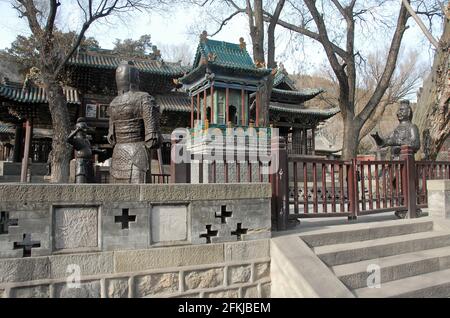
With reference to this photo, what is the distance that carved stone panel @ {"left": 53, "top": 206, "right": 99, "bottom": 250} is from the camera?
3.38 metres

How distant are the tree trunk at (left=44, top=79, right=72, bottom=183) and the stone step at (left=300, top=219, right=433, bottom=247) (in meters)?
10.8

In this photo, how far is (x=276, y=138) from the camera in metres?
5.00

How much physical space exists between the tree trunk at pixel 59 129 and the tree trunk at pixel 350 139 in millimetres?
11142

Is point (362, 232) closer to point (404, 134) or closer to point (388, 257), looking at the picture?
point (388, 257)

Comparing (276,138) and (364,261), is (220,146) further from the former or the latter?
(364,261)

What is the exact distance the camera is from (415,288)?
3.81 metres

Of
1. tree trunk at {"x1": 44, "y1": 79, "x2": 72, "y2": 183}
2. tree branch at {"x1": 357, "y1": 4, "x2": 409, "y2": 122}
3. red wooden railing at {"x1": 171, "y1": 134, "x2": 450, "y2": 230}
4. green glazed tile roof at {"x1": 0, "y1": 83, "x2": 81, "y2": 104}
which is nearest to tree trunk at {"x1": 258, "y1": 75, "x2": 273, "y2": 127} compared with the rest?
tree branch at {"x1": 357, "y1": 4, "x2": 409, "y2": 122}

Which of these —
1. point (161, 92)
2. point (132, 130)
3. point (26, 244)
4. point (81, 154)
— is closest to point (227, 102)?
point (161, 92)

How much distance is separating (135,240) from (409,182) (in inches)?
192

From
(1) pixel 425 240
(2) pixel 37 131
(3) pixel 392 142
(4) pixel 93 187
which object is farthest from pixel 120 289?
(2) pixel 37 131

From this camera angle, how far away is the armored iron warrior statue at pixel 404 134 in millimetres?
7578

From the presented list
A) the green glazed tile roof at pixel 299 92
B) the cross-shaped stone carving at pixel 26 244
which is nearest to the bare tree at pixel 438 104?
the cross-shaped stone carving at pixel 26 244

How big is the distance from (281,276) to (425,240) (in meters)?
2.42

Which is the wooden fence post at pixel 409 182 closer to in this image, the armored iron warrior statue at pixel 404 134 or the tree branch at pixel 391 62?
the armored iron warrior statue at pixel 404 134
